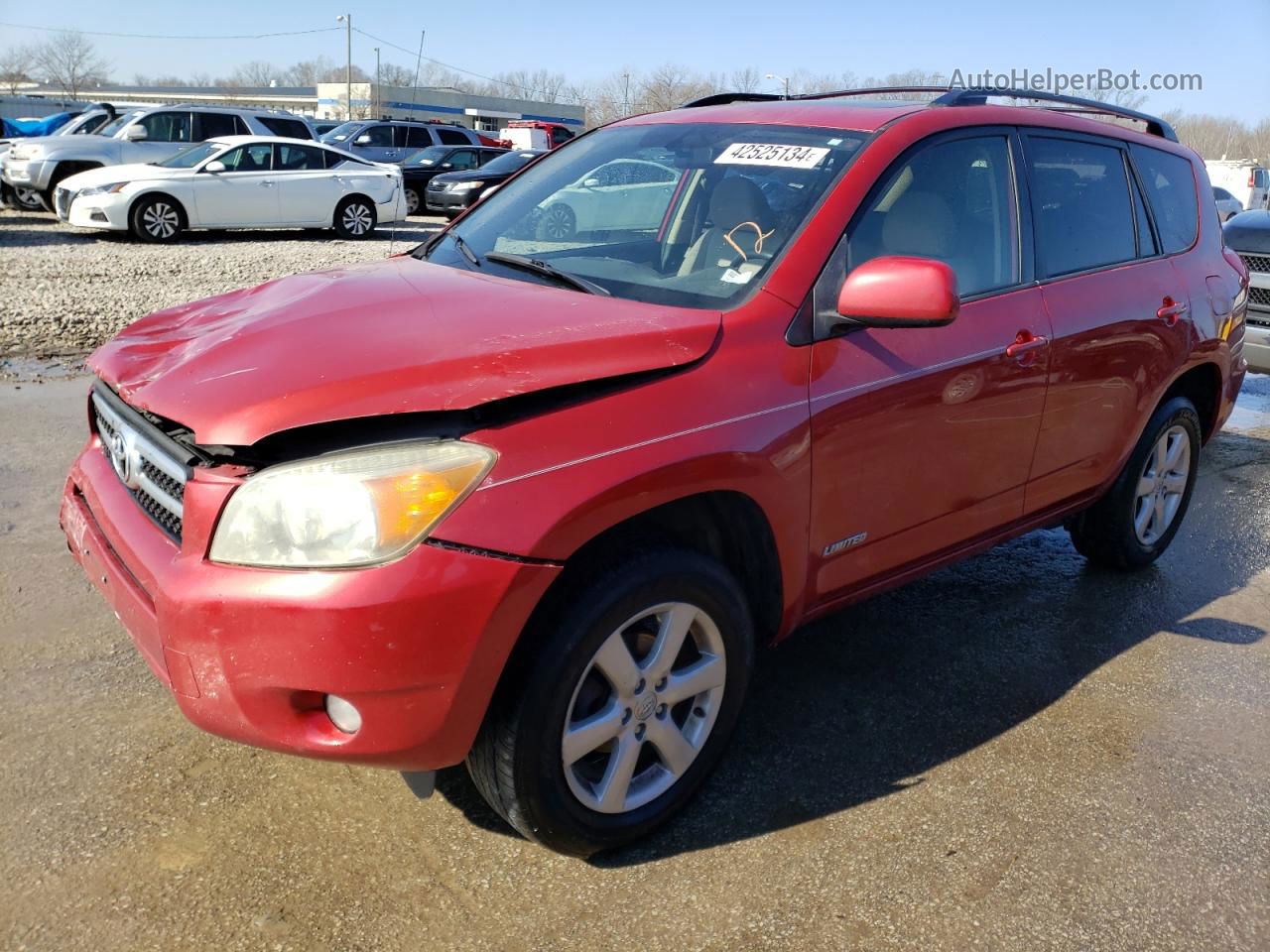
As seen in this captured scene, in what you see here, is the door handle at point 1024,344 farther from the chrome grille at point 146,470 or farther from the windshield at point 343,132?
the windshield at point 343,132

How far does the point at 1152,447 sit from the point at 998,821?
2.13 metres

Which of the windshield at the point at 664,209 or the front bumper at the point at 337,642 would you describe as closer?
the front bumper at the point at 337,642

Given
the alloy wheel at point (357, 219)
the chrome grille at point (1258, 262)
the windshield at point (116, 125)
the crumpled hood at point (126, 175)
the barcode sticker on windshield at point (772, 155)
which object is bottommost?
the alloy wheel at point (357, 219)

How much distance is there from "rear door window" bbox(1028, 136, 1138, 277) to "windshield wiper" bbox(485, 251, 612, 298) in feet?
5.25

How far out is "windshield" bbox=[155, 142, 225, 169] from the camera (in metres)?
14.6

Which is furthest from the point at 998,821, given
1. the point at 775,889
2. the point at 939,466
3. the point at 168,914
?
the point at 168,914

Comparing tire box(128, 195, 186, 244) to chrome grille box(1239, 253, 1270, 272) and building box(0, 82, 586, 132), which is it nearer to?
chrome grille box(1239, 253, 1270, 272)

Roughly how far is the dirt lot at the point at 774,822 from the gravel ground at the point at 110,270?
510cm

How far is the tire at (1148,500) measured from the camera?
4.36 metres

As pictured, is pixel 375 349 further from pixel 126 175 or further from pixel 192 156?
pixel 192 156

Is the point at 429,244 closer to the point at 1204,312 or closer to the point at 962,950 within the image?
the point at 962,950

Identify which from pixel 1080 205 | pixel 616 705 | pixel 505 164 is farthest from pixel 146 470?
pixel 505 164

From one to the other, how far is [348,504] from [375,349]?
0.44 metres

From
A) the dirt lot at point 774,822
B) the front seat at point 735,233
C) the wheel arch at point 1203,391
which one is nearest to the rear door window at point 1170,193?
the wheel arch at point 1203,391
